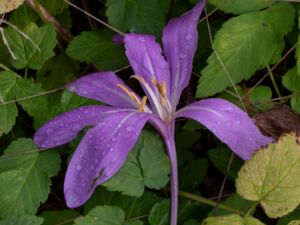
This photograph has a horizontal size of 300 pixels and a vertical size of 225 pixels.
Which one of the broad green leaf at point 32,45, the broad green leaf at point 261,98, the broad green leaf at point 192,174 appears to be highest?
the broad green leaf at point 32,45

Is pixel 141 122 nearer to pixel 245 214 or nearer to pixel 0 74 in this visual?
pixel 245 214

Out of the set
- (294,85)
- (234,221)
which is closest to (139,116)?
(234,221)

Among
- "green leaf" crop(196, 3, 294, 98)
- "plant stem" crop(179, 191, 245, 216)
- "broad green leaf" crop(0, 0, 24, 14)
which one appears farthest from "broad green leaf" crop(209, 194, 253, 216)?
"broad green leaf" crop(0, 0, 24, 14)

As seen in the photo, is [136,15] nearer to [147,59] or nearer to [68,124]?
[147,59]

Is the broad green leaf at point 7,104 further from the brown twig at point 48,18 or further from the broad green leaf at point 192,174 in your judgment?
the broad green leaf at point 192,174

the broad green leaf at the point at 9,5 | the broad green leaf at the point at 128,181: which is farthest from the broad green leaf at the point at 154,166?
the broad green leaf at the point at 9,5

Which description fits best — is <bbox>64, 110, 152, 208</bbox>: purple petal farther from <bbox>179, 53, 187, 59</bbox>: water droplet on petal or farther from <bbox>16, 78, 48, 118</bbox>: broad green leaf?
<bbox>16, 78, 48, 118</bbox>: broad green leaf
